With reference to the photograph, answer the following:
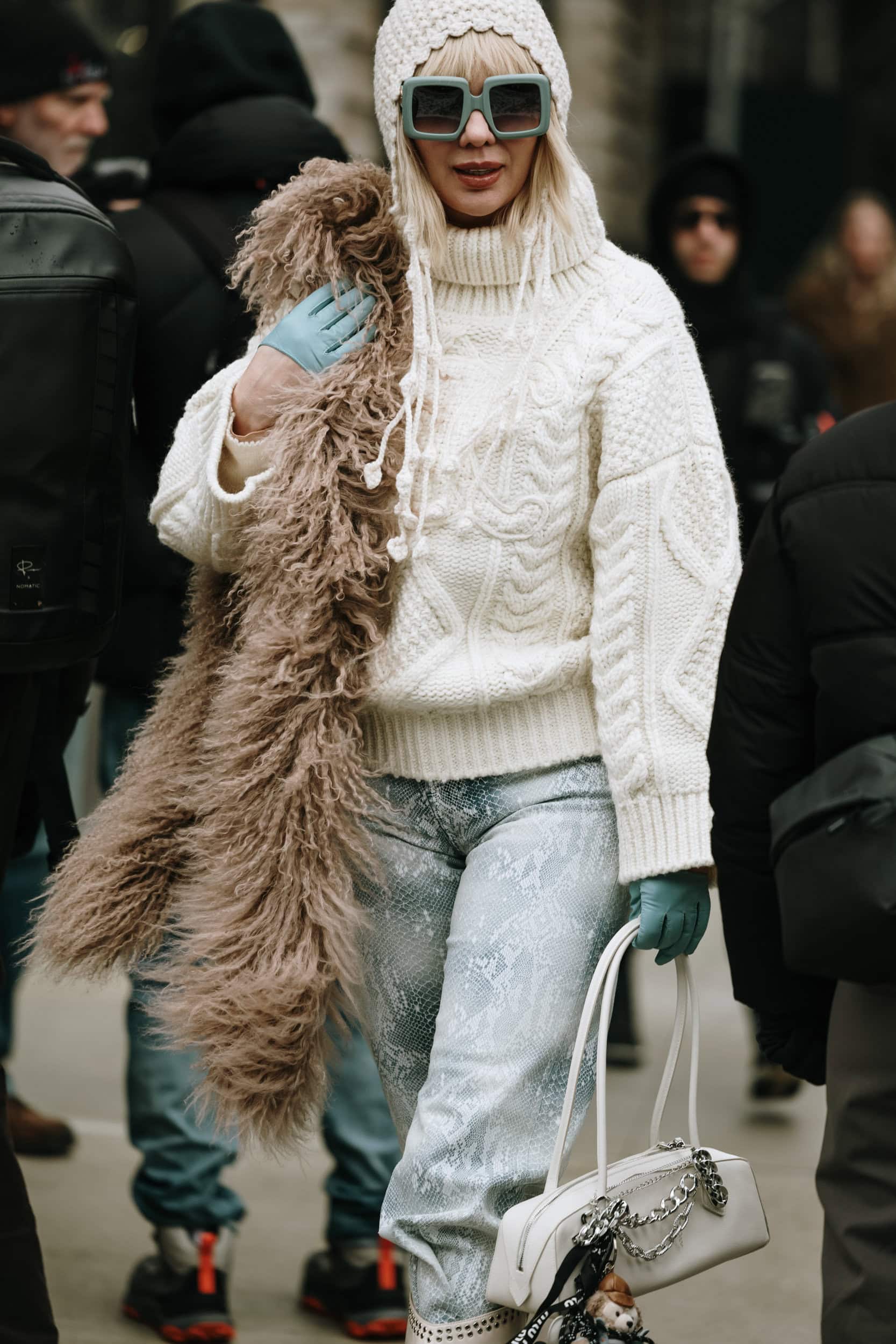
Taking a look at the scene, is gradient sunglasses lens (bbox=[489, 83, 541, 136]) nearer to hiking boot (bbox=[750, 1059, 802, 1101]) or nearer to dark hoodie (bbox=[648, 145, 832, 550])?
dark hoodie (bbox=[648, 145, 832, 550])

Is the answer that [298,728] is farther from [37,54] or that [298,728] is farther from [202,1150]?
[37,54]

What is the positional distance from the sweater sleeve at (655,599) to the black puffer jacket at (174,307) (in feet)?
3.63

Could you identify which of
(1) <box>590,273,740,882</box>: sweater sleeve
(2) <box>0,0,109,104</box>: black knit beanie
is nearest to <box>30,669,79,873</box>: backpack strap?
A: (1) <box>590,273,740,882</box>: sweater sleeve

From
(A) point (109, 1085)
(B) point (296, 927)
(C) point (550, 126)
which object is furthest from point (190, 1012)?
(A) point (109, 1085)

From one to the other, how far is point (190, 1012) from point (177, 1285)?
114 cm

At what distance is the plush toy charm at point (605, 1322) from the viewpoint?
2369 millimetres

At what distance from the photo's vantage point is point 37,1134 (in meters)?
4.75

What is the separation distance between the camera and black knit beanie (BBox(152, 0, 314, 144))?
153 inches

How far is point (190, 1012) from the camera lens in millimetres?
2818

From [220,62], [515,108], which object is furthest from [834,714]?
[220,62]

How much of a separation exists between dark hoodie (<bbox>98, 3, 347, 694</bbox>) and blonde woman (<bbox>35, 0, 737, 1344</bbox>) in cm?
77

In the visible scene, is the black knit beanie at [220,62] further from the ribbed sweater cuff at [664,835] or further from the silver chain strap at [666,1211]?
the silver chain strap at [666,1211]

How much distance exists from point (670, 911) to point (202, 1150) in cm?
141

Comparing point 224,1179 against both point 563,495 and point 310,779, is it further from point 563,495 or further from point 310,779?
point 563,495
